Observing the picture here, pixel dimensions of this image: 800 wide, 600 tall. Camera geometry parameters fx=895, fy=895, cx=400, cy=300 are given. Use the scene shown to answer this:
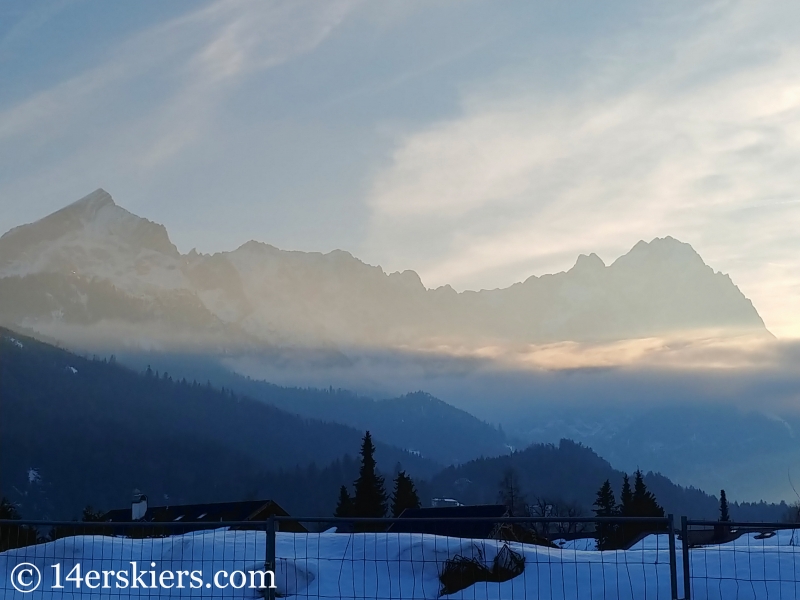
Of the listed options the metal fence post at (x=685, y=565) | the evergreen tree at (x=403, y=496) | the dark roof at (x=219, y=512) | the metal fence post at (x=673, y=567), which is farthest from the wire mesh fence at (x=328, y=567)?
the evergreen tree at (x=403, y=496)

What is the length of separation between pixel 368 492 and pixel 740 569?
2154 inches

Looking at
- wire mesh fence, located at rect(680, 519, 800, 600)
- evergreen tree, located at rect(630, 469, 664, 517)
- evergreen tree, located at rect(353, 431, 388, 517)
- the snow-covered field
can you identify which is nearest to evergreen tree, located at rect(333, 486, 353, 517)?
evergreen tree, located at rect(353, 431, 388, 517)

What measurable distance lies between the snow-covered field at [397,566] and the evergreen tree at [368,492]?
51031 millimetres

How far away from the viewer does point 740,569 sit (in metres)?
10.9

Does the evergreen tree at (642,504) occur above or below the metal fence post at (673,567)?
below

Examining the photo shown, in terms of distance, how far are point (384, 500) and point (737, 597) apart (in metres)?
58.1

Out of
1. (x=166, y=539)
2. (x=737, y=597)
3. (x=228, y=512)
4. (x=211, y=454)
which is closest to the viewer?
(x=737, y=597)

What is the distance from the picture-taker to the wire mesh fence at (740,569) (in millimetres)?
9961

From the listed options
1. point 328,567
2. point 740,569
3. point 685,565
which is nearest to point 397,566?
point 328,567

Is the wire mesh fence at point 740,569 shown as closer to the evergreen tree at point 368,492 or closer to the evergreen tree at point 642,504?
the evergreen tree at point 368,492

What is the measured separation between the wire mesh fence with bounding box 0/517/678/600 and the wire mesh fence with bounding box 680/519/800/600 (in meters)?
0.40

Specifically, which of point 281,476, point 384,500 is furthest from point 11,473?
point 384,500

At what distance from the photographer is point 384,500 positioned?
67.0 meters

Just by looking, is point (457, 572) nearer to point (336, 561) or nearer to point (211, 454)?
point (336, 561)
